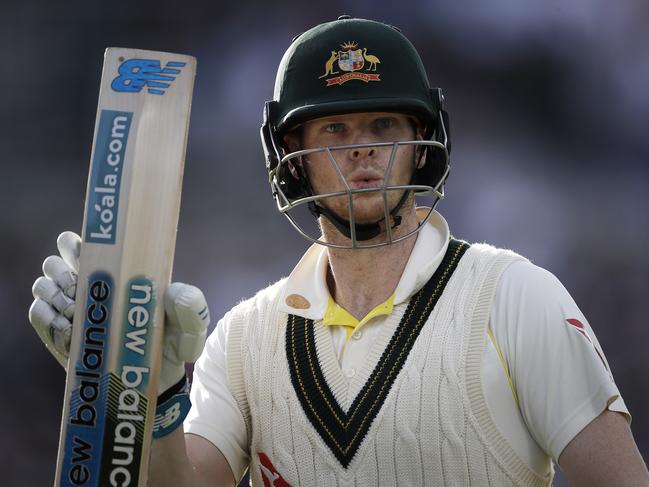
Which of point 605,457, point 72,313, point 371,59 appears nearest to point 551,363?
point 605,457

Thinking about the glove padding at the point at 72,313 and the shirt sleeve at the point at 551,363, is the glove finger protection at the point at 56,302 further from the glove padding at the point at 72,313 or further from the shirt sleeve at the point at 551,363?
the shirt sleeve at the point at 551,363

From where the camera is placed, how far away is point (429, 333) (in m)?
2.21

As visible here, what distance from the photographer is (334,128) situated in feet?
7.86

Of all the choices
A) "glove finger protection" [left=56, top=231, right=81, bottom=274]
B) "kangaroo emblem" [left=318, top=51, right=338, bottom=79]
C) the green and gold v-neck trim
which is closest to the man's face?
"kangaroo emblem" [left=318, top=51, right=338, bottom=79]

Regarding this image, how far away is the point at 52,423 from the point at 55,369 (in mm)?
260

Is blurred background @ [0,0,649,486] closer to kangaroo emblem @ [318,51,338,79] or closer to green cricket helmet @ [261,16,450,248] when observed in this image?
green cricket helmet @ [261,16,450,248]

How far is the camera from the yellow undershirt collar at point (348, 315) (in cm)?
230

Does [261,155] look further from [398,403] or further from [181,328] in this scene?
[181,328]

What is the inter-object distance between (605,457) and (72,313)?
1.08 meters

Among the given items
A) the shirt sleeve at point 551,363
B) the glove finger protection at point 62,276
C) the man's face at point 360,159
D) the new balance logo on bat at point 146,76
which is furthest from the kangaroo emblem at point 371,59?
the glove finger protection at point 62,276

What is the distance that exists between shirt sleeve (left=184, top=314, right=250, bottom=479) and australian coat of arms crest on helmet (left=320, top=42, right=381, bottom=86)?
2.37ft

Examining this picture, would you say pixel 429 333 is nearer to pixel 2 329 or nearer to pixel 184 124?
pixel 184 124

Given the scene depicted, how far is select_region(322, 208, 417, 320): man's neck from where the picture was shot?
2357 millimetres

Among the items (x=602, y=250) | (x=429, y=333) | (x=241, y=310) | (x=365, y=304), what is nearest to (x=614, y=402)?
(x=429, y=333)
